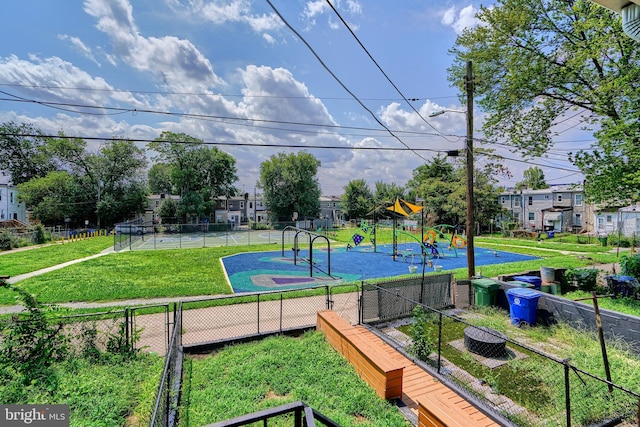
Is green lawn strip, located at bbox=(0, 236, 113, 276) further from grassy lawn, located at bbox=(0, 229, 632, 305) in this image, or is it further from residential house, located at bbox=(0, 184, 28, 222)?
residential house, located at bbox=(0, 184, 28, 222)

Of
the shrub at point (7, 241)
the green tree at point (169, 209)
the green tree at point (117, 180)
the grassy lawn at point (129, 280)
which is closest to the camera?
the grassy lawn at point (129, 280)

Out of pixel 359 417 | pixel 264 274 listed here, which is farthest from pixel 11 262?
pixel 359 417

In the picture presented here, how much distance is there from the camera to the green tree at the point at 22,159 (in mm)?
46938

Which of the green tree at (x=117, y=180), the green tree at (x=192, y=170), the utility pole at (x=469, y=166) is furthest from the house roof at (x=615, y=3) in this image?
the green tree at (x=117, y=180)

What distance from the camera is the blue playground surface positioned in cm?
1457

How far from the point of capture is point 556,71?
11930 millimetres

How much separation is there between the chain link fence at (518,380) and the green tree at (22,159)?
6168 cm

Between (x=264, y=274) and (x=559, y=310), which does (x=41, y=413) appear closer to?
(x=559, y=310)

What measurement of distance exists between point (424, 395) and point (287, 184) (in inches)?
1961

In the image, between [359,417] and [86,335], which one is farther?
[86,335]

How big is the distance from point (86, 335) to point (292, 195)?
155 feet

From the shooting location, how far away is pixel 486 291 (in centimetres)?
909

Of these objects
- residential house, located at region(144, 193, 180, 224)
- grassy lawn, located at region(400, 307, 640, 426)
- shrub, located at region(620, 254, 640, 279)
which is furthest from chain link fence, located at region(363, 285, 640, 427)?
residential house, located at region(144, 193, 180, 224)

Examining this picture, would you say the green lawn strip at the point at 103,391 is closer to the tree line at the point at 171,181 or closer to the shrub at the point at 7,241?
the shrub at the point at 7,241
